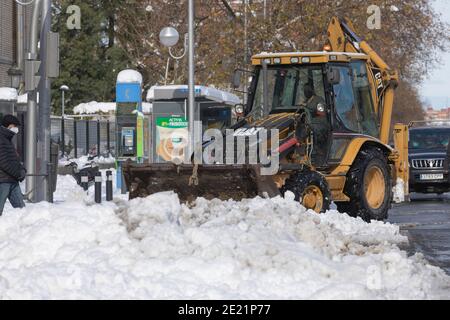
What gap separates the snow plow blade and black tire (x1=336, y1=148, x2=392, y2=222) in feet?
7.70

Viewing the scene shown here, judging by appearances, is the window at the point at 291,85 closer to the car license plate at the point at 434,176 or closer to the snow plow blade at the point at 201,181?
the snow plow blade at the point at 201,181

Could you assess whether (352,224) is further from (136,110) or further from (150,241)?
(136,110)

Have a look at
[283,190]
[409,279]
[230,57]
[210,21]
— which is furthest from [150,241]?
[210,21]

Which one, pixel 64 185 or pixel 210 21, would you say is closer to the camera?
pixel 64 185

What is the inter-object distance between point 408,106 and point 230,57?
79016 mm

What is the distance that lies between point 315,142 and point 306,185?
60.2 inches

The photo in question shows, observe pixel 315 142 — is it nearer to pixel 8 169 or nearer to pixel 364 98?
pixel 364 98

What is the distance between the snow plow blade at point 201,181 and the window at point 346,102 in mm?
2688

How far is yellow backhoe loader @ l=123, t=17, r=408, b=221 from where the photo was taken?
1548cm

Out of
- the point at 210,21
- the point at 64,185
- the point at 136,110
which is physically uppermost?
the point at 210,21

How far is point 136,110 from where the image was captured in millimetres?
26578

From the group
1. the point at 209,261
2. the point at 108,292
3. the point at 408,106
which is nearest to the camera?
the point at 108,292

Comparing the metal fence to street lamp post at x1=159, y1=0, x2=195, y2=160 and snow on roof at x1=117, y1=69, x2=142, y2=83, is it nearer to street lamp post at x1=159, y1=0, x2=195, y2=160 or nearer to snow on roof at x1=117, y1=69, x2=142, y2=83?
snow on roof at x1=117, y1=69, x2=142, y2=83

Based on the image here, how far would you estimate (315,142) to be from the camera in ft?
55.4
